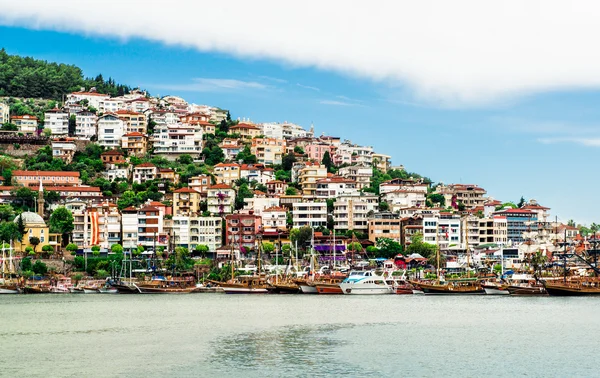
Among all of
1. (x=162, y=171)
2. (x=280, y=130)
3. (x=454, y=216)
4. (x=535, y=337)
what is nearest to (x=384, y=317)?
(x=535, y=337)

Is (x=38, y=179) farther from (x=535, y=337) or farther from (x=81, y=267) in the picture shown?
(x=535, y=337)

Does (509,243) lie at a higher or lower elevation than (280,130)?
lower

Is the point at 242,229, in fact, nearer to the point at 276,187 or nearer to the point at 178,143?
the point at 276,187

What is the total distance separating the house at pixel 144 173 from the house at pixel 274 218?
47.2 feet

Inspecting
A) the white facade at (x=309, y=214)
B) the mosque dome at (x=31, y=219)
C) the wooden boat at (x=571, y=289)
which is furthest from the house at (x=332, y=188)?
the wooden boat at (x=571, y=289)

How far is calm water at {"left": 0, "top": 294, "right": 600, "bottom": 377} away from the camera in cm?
3431

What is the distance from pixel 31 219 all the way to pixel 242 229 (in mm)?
18525

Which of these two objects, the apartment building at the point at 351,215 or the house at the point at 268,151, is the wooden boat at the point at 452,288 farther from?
the house at the point at 268,151

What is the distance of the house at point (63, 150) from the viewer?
354ft

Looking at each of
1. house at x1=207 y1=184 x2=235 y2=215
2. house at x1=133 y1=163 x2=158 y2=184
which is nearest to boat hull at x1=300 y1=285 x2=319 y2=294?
house at x1=207 y1=184 x2=235 y2=215

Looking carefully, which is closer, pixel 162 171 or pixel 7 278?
pixel 7 278

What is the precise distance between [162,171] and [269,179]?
11717 millimetres

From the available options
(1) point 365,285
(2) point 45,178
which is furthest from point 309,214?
(2) point 45,178

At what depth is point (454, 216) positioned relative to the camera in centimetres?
9794
